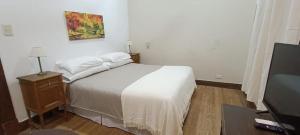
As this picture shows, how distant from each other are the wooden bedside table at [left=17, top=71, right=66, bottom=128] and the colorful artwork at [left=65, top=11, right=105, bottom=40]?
949 millimetres

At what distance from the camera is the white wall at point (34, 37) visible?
201 centimetres

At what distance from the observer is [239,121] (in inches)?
45.7

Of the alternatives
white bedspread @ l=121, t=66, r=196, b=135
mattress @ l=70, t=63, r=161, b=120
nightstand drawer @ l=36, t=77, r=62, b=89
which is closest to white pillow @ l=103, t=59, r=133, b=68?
mattress @ l=70, t=63, r=161, b=120

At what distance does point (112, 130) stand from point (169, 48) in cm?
243

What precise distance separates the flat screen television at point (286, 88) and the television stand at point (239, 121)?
0.14 meters

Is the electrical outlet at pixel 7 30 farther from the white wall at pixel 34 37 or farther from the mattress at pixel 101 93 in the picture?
the mattress at pixel 101 93

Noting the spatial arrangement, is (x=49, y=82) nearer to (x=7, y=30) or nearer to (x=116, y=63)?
(x=7, y=30)

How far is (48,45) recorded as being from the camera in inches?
96.5

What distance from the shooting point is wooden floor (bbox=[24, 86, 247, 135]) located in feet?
6.89

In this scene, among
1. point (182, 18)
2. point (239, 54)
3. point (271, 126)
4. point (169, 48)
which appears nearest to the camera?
point (271, 126)

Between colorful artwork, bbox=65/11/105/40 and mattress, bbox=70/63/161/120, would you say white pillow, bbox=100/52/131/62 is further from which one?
mattress, bbox=70/63/161/120

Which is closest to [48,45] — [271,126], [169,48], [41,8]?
[41,8]

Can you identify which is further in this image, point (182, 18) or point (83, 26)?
point (182, 18)

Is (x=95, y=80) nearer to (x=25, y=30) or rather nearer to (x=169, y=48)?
(x=25, y=30)
